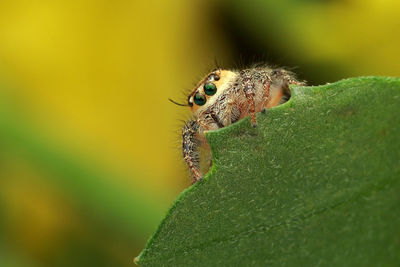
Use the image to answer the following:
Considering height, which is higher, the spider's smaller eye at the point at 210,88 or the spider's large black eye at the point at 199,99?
the spider's smaller eye at the point at 210,88

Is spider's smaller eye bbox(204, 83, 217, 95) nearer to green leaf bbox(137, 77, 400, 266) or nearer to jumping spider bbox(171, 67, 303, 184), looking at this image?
jumping spider bbox(171, 67, 303, 184)

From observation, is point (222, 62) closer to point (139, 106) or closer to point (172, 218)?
point (139, 106)

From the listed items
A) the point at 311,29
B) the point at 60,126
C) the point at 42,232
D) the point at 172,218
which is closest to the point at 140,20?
the point at 60,126

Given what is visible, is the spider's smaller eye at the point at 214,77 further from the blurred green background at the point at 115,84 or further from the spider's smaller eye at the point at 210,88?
the blurred green background at the point at 115,84

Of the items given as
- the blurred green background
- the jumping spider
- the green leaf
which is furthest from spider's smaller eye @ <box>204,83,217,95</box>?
the blurred green background

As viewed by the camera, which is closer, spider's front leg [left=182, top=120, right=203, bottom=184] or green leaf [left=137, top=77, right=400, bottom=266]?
green leaf [left=137, top=77, right=400, bottom=266]

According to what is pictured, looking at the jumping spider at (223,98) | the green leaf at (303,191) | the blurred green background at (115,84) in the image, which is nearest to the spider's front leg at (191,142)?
the jumping spider at (223,98)

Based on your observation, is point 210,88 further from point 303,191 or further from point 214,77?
point 303,191

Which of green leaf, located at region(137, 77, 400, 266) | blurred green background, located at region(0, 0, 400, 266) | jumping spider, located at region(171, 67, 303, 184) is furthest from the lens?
blurred green background, located at region(0, 0, 400, 266)
